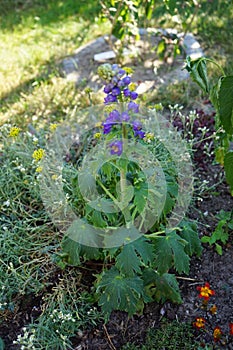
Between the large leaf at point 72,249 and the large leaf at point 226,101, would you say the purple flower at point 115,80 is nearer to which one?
the large leaf at point 226,101

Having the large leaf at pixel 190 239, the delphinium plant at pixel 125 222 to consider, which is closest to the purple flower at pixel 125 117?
the delphinium plant at pixel 125 222

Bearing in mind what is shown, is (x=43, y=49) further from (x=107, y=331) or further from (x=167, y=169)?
(x=107, y=331)

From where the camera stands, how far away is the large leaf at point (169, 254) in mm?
2182

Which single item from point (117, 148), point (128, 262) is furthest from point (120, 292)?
point (117, 148)

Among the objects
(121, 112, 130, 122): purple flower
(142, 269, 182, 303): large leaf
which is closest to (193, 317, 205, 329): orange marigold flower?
(142, 269, 182, 303): large leaf

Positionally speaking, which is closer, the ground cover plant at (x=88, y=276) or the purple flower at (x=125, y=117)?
the purple flower at (x=125, y=117)

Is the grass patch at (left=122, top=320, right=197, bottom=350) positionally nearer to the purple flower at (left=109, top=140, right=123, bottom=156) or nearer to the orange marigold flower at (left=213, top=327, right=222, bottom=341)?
the orange marigold flower at (left=213, top=327, right=222, bottom=341)

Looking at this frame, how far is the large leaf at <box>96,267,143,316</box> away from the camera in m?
2.15

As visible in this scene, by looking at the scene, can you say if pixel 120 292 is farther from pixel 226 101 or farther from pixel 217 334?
pixel 226 101

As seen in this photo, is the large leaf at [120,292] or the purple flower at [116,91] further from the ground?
the purple flower at [116,91]

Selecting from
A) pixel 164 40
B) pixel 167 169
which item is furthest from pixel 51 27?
pixel 167 169

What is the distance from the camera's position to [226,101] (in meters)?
2.05

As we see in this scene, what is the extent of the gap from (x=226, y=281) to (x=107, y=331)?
2.11 ft

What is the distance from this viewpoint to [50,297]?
2.40 meters
